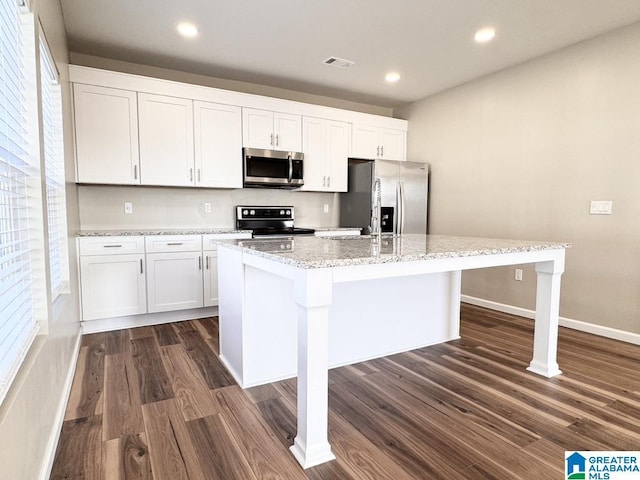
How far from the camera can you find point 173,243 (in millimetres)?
3432

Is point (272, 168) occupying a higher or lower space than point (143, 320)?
higher

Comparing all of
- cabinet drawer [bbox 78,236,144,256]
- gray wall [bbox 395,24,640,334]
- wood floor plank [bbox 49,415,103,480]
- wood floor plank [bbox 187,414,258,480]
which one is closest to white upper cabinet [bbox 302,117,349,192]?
gray wall [bbox 395,24,640,334]

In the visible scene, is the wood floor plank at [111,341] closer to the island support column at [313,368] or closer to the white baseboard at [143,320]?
the white baseboard at [143,320]

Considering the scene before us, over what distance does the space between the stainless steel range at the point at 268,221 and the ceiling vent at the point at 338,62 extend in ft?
5.48

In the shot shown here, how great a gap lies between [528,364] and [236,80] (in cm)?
391

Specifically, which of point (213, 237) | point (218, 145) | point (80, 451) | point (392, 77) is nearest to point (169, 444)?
point (80, 451)

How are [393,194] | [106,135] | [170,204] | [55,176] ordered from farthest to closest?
1. [393,194]
2. [170,204]
3. [106,135]
4. [55,176]

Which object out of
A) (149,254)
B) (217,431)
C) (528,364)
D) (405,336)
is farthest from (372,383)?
(149,254)

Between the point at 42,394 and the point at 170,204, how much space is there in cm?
268

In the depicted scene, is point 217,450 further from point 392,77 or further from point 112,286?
point 392,77

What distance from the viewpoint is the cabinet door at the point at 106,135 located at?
3199 mm

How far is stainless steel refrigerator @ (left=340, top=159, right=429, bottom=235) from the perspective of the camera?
14.5ft

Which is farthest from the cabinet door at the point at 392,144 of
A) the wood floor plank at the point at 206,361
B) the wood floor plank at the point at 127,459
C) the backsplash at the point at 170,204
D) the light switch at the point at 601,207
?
the wood floor plank at the point at 127,459

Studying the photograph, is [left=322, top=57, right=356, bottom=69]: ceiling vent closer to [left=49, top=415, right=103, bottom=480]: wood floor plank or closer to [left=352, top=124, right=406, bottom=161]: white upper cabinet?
[left=352, top=124, right=406, bottom=161]: white upper cabinet
